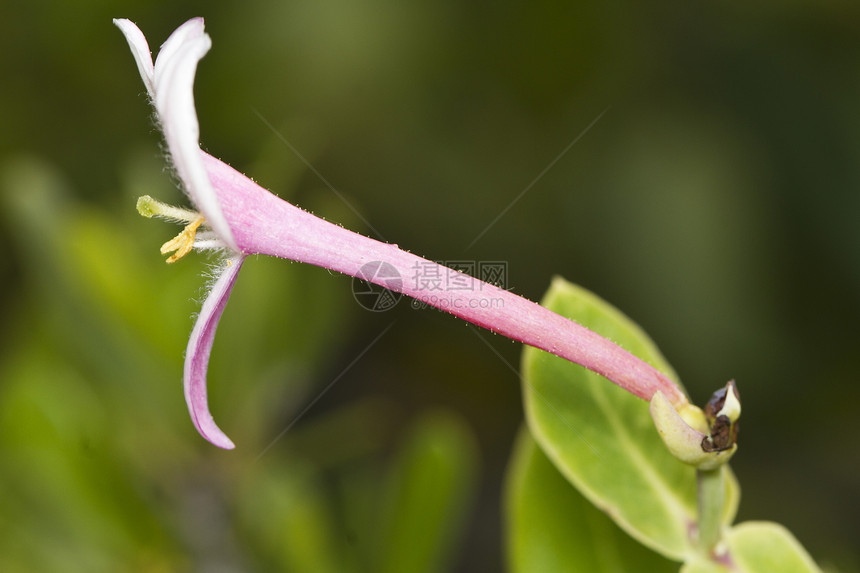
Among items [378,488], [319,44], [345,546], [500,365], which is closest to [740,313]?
[500,365]

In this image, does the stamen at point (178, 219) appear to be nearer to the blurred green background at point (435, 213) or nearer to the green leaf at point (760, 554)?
the green leaf at point (760, 554)

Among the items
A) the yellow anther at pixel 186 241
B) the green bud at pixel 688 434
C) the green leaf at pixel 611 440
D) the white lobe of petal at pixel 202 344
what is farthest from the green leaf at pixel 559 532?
the yellow anther at pixel 186 241

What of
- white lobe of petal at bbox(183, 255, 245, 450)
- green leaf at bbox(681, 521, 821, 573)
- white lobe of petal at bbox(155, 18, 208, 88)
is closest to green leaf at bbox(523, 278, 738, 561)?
green leaf at bbox(681, 521, 821, 573)

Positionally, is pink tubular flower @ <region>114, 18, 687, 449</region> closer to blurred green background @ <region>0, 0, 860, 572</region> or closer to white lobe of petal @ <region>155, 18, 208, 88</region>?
white lobe of petal @ <region>155, 18, 208, 88</region>

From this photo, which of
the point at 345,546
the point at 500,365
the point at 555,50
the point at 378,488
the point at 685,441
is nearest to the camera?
the point at 685,441

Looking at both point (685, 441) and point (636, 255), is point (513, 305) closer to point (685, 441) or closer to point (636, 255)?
point (685, 441)

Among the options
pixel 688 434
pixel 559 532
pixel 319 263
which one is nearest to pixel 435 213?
pixel 559 532
